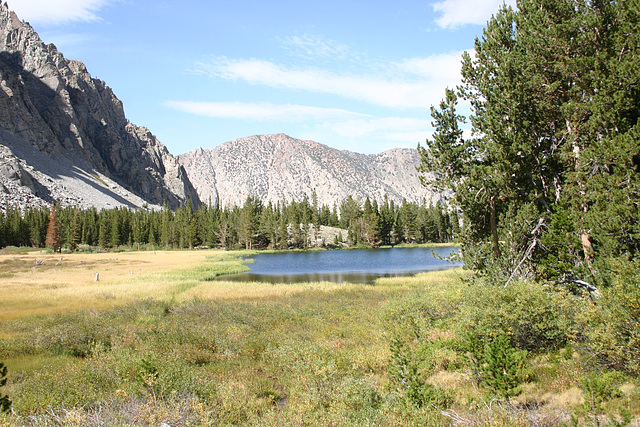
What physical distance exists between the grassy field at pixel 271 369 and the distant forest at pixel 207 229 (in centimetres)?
9131

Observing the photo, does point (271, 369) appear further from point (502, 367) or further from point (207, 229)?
point (207, 229)

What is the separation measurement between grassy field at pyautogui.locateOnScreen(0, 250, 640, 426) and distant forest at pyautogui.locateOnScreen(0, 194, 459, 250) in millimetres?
91312

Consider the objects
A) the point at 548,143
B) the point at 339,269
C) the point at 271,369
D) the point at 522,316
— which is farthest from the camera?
the point at 339,269

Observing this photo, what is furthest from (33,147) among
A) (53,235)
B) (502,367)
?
(502,367)

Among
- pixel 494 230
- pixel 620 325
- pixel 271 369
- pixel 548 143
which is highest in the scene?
pixel 548 143

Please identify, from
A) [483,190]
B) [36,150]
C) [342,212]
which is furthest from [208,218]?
[483,190]

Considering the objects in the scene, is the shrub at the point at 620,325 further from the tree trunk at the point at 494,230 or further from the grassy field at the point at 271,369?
the tree trunk at the point at 494,230

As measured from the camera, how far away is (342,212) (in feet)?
517

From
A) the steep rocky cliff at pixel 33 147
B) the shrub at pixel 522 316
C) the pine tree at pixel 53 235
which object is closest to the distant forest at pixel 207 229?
the pine tree at pixel 53 235

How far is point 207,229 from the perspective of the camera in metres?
128

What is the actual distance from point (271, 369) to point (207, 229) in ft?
393

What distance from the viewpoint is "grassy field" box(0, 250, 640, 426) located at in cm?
798

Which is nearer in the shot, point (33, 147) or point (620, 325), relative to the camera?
point (620, 325)

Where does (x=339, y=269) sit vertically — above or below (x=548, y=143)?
below
